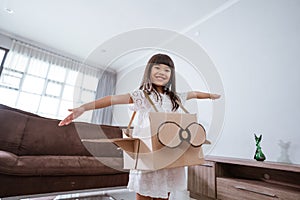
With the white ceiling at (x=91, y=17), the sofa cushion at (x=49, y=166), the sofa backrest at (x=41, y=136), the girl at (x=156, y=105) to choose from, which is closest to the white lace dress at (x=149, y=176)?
the girl at (x=156, y=105)

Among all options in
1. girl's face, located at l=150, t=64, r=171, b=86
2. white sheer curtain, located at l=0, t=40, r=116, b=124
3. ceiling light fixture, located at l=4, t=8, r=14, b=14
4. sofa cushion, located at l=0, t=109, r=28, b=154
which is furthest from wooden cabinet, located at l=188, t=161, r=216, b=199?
ceiling light fixture, located at l=4, t=8, r=14, b=14

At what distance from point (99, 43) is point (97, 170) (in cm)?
220

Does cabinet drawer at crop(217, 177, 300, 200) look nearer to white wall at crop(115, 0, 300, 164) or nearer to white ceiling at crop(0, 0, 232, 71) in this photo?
white wall at crop(115, 0, 300, 164)

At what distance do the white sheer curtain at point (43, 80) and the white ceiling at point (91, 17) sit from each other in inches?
13.1

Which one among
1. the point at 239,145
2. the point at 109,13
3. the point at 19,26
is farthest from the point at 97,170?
the point at 19,26

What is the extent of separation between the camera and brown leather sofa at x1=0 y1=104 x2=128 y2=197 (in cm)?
112

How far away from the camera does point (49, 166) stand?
1.20m

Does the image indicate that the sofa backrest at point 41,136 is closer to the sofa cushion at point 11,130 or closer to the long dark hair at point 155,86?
the sofa cushion at point 11,130

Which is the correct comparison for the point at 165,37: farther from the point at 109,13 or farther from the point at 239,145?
the point at 239,145

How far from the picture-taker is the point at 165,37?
2.43 m

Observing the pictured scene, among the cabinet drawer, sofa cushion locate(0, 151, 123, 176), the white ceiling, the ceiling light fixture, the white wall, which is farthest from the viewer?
the ceiling light fixture

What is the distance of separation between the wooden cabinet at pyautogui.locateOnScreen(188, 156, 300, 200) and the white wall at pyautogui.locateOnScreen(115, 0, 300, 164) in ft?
0.43

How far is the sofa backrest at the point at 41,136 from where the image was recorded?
1479 mm

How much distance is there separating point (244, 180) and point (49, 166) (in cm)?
142
